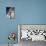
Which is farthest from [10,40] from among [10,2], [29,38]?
[10,2]

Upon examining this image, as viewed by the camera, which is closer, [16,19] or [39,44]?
[39,44]

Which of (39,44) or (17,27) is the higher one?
(17,27)

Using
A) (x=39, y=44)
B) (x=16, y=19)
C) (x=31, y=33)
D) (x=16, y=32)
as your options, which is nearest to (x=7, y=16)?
(x=16, y=19)

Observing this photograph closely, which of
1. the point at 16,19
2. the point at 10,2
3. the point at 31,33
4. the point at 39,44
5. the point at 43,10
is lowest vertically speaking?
the point at 39,44

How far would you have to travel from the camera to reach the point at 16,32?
3.29m

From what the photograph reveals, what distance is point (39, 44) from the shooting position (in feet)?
10.2

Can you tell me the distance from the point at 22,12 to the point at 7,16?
1.32 ft

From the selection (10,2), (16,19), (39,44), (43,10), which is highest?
(10,2)

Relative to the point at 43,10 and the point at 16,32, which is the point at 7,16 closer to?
the point at 16,32

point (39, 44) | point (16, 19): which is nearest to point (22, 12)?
point (16, 19)

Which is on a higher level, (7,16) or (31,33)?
(7,16)

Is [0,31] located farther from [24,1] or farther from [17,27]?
[24,1]

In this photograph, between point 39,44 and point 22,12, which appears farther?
point 22,12

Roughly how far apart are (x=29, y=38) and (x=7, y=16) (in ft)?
2.62
